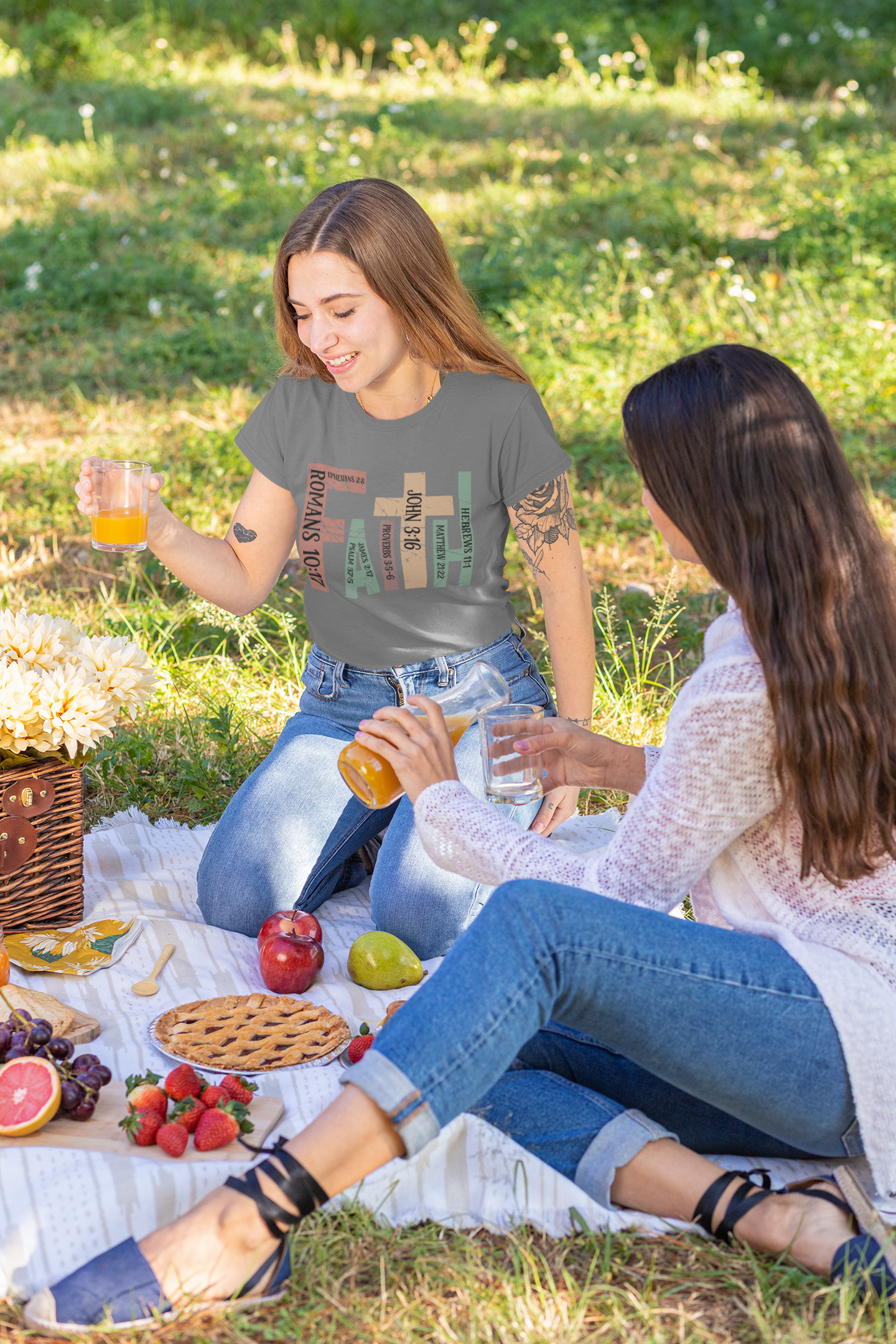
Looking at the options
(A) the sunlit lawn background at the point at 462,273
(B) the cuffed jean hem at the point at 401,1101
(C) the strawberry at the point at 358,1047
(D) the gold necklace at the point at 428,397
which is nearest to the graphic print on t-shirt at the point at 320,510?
(D) the gold necklace at the point at 428,397

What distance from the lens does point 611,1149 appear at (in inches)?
86.0

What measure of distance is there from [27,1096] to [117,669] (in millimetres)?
1061

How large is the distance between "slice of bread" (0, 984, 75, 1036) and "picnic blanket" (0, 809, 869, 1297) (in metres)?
0.08

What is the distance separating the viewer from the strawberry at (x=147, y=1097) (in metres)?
2.23

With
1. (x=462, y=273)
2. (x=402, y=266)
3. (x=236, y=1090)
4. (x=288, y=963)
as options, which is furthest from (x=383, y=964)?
(x=462, y=273)

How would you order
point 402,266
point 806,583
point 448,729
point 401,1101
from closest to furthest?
1. point 401,1101
2. point 806,583
3. point 448,729
4. point 402,266

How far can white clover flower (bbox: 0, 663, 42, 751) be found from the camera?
9.14 feet

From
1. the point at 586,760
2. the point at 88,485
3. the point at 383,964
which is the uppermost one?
the point at 88,485

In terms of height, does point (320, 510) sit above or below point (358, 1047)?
above

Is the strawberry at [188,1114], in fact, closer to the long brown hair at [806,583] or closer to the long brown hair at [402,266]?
the long brown hair at [806,583]

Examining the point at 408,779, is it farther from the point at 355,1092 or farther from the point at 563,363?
the point at 563,363

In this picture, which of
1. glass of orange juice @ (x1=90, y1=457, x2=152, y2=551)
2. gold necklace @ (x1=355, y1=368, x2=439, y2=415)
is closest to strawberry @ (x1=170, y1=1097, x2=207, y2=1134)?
glass of orange juice @ (x1=90, y1=457, x2=152, y2=551)

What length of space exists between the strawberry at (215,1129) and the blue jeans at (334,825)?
0.89 m

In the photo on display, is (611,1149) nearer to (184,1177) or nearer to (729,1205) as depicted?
(729,1205)
